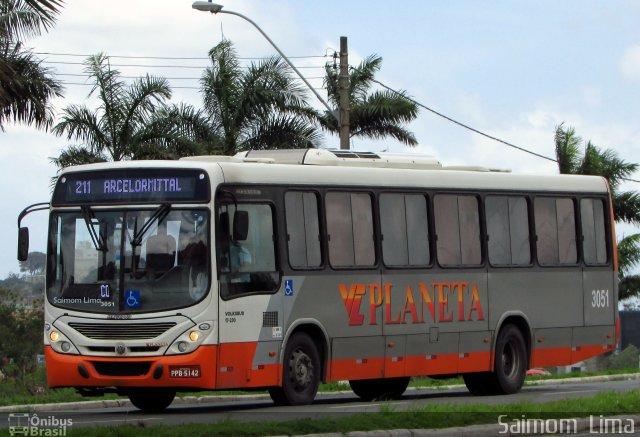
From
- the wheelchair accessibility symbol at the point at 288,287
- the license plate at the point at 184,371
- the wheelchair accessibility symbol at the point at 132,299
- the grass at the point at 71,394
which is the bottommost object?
the grass at the point at 71,394

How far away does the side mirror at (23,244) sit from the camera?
1933 centimetres

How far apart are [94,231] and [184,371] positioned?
7.51ft

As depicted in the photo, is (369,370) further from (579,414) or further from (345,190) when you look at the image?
(579,414)

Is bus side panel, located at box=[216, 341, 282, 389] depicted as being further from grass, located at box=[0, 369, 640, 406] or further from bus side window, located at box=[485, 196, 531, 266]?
bus side window, located at box=[485, 196, 531, 266]

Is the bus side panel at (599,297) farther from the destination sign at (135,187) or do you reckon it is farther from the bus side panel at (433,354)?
the destination sign at (135,187)

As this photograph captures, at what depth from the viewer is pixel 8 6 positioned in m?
26.2

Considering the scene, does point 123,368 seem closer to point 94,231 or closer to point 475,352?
point 94,231

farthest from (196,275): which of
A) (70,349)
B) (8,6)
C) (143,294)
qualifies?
(8,6)

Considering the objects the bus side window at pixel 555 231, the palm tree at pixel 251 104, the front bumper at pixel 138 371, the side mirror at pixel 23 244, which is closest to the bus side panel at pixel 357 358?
the front bumper at pixel 138 371

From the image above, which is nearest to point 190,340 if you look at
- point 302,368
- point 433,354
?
point 302,368

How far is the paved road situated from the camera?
17.2 meters

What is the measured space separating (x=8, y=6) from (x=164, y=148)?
489 inches

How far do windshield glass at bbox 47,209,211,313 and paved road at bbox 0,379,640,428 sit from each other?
146cm

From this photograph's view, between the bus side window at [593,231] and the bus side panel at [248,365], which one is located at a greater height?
the bus side window at [593,231]
